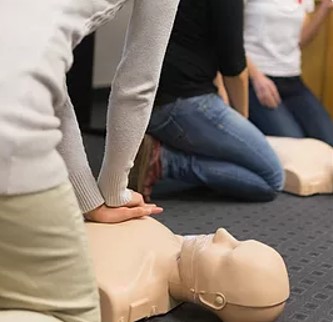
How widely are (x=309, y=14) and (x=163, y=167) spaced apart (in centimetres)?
82

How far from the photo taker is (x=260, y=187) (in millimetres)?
1661

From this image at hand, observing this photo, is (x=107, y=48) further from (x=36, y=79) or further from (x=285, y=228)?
(x=36, y=79)

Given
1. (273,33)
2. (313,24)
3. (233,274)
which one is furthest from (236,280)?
(313,24)

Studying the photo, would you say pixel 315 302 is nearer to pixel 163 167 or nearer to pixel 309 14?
pixel 163 167

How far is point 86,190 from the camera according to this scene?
1015 mm

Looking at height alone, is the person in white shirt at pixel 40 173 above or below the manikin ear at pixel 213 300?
above

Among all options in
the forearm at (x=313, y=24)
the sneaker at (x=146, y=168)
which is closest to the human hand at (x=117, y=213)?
the sneaker at (x=146, y=168)

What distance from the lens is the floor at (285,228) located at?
1090mm

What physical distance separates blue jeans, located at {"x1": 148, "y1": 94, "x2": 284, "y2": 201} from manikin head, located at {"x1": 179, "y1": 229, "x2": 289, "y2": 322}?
1.92 ft

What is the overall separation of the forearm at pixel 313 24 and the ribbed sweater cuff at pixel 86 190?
1254mm

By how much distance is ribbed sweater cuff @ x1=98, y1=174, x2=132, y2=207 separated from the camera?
102cm

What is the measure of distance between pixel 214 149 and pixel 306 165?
0.88ft

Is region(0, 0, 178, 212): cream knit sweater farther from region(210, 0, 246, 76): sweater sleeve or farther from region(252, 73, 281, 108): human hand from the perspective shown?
region(252, 73, 281, 108): human hand

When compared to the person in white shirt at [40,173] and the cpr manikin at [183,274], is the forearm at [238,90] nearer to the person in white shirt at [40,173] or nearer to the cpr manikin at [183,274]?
the cpr manikin at [183,274]
